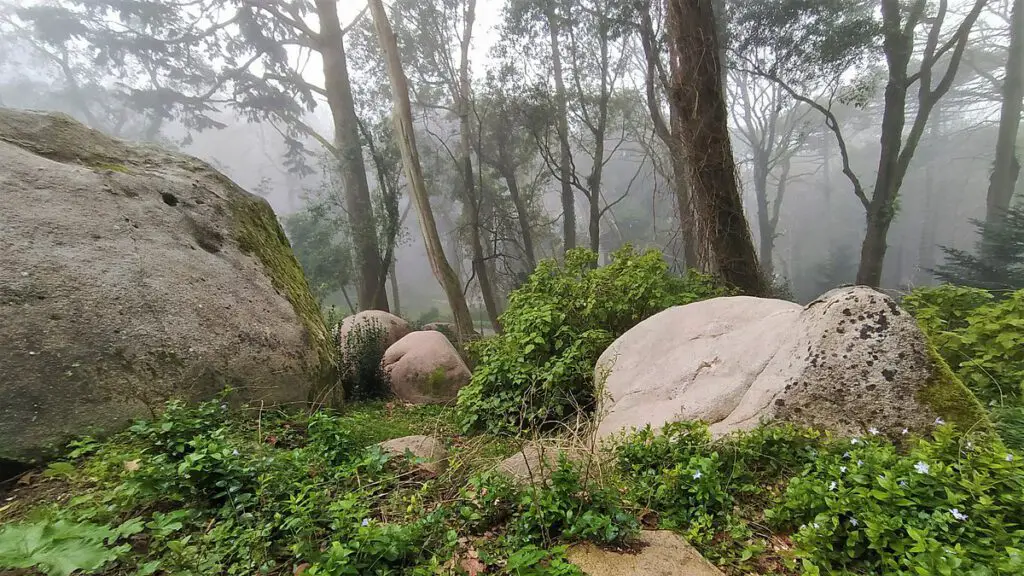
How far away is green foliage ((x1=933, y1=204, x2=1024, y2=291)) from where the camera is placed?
8641mm

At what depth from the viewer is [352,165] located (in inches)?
476

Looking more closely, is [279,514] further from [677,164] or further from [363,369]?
[677,164]

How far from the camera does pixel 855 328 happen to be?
90.5 inches

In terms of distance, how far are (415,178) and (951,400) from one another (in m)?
8.37

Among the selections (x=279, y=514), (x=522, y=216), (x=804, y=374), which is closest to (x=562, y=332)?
(x=804, y=374)

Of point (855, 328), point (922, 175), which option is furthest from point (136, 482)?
point (922, 175)

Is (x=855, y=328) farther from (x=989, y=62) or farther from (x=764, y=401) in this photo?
(x=989, y=62)

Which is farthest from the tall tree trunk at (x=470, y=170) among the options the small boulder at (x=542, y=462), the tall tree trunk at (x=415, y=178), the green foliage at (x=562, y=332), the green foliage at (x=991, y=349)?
the green foliage at (x=991, y=349)

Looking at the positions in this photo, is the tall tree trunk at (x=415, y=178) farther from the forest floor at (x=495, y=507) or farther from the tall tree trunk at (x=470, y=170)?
the forest floor at (x=495, y=507)

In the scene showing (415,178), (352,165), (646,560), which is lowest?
(646,560)

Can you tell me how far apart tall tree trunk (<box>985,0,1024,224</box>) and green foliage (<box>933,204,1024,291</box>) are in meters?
1.05

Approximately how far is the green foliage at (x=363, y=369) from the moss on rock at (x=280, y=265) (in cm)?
140

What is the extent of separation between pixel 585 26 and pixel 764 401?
1294cm

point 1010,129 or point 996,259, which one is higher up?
point 1010,129
